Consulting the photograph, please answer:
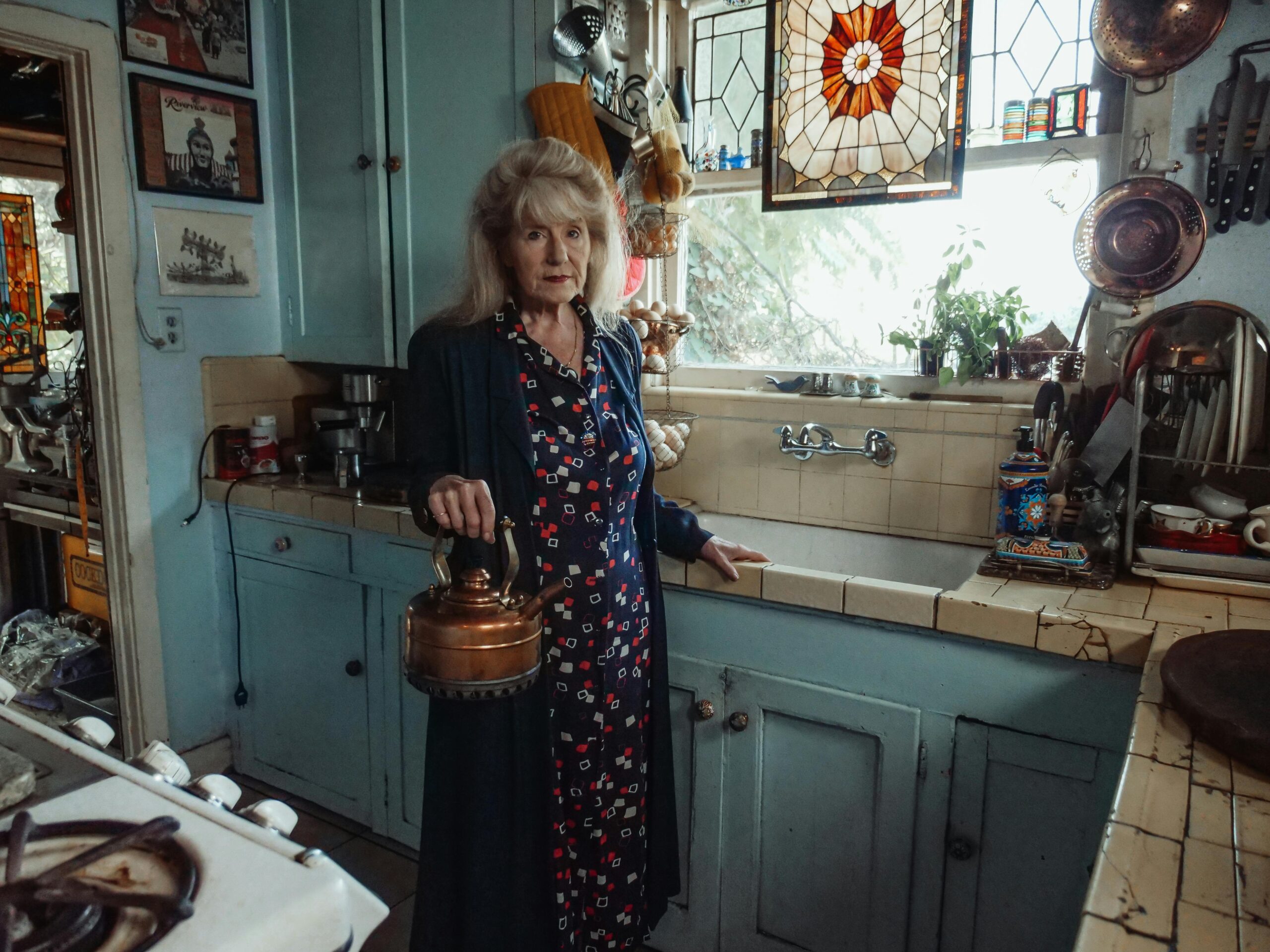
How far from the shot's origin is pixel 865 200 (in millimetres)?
2090

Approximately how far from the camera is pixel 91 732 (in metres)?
0.85

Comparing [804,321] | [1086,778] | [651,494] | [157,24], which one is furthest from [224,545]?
[1086,778]

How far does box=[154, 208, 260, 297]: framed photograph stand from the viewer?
2.40 m

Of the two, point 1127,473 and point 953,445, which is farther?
point 953,445

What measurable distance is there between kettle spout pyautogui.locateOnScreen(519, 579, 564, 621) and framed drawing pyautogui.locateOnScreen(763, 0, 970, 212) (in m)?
1.37

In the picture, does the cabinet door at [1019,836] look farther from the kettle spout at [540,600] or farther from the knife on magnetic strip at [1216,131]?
the knife on magnetic strip at [1216,131]

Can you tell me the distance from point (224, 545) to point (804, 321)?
181 centimetres

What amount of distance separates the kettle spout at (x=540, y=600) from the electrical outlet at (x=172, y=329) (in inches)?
69.5

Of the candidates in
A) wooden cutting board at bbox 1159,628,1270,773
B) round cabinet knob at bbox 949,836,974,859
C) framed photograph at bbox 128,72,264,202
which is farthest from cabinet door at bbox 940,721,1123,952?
framed photograph at bbox 128,72,264,202

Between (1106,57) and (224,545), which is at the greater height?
(1106,57)

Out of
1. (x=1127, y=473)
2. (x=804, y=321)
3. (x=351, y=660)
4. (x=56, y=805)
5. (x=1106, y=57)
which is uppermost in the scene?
(x=1106, y=57)

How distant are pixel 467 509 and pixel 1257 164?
156cm

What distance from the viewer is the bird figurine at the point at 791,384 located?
7.32 feet

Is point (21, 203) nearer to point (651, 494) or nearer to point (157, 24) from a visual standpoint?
point (157, 24)
